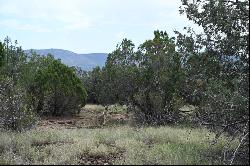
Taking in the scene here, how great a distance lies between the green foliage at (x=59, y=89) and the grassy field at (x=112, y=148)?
352 inches

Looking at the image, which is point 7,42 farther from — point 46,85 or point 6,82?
point 6,82

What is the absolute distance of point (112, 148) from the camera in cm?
1035

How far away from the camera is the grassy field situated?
29.3ft

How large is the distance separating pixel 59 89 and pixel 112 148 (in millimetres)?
11280

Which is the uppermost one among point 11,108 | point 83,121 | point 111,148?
point 11,108

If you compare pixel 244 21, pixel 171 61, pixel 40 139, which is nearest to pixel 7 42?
pixel 171 61

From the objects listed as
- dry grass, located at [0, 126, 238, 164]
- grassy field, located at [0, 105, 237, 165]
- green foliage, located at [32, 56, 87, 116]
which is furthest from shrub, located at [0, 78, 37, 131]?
green foliage, located at [32, 56, 87, 116]

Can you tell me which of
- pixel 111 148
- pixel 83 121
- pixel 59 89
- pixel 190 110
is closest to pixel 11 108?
pixel 111 148

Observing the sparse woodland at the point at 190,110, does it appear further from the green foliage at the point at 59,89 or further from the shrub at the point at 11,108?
the green foliage at the point at 59,89

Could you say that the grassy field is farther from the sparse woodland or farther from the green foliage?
the green foliage

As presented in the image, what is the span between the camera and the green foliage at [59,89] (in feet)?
69.7

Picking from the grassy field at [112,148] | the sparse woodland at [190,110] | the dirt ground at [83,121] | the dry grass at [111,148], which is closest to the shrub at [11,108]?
the sparse woodland at [190,110]

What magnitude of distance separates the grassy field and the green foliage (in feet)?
29.4

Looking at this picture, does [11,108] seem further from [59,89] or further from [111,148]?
[59,89]
